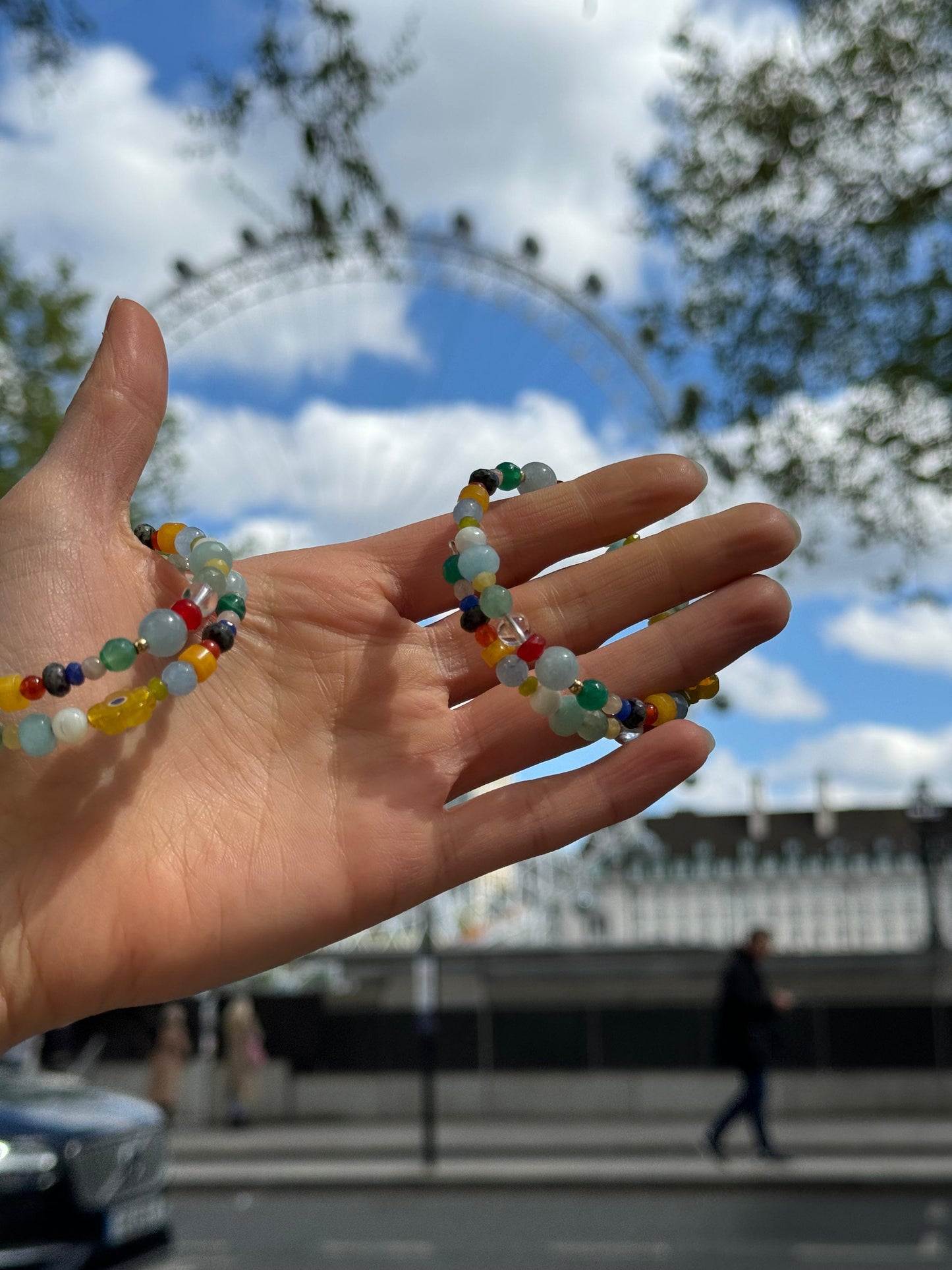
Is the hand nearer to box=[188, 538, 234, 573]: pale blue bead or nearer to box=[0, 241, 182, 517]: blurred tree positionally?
box=[188, 538, 234, 573]: pale blue bead

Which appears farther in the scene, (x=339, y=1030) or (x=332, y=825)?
(x=339, y=1030)

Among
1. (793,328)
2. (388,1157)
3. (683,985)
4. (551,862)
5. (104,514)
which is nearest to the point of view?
(104,514)

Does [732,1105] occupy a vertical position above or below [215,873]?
below

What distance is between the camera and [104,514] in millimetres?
2211

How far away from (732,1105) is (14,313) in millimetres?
12205

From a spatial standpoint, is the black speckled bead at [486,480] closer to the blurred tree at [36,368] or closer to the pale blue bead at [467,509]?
the pale blue bead at [467,509]

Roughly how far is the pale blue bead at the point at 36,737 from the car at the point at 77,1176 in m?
4.52

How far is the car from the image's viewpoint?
5.62m

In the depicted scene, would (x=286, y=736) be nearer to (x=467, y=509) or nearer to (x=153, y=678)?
(x=153, y=678)

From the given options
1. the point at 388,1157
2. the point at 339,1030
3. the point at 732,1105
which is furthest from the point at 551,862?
the point at 732,1105

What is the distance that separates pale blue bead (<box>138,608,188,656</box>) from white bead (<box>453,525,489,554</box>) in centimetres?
52

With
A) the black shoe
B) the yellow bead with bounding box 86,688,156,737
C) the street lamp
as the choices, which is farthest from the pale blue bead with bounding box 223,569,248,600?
the street lamp

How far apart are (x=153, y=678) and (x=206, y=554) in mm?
239

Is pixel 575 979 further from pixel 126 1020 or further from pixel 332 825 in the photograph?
pixel 332 825
